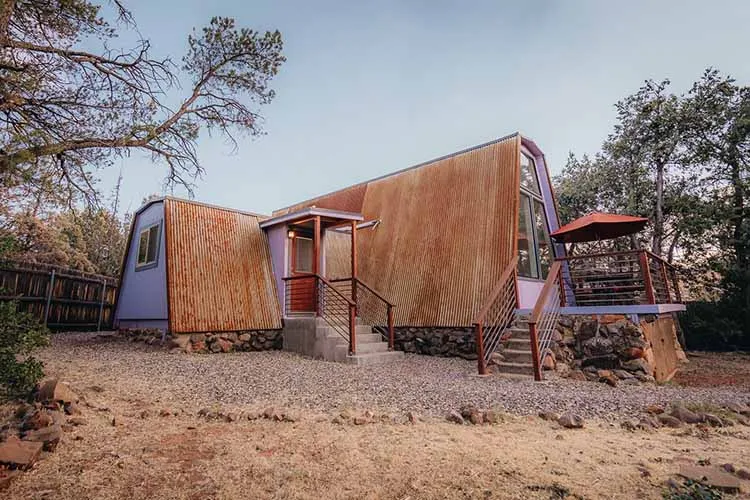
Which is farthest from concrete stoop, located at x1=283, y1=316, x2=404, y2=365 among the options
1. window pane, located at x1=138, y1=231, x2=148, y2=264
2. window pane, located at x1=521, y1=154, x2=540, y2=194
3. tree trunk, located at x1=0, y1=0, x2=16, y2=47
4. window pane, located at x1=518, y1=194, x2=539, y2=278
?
tree trunk, located at x1=0, y1=0, x2=16, y2=47

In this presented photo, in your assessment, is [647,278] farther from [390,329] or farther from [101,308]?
[101,308]

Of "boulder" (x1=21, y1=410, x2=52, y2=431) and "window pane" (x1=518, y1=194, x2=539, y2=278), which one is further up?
"window pane" (x1=518, y1=194, x2=539, y2=278)

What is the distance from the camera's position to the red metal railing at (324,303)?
709 cm

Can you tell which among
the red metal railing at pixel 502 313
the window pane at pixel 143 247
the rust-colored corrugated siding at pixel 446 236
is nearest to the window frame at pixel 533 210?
the rust-colored corrugated siding at pixel 446 236

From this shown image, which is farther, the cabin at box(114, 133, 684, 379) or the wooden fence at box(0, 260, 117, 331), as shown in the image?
the wooden fence at box(0, 260, 117, 331)

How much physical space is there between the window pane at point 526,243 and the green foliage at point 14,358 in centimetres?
774

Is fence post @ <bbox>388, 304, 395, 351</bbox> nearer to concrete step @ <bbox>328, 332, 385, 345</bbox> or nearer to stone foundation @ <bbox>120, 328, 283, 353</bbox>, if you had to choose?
concrete step @ <bbox>328, 332, 385, 345</bbox>

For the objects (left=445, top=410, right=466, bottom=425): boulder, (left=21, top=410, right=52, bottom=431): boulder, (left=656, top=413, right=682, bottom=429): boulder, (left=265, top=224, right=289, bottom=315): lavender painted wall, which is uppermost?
(left=265, top=224, right=289, bottom=315): lavender painted wall

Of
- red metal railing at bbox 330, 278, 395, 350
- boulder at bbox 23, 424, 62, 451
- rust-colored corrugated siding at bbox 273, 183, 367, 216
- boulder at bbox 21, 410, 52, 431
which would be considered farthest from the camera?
rust-colored corrugated siding at bbox 273, 183, 367, 216

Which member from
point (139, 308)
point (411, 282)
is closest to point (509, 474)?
point (411, 282)

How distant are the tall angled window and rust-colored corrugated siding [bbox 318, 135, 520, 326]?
830 millimetres

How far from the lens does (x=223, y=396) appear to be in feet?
14.0

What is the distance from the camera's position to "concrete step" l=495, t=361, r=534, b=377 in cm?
570

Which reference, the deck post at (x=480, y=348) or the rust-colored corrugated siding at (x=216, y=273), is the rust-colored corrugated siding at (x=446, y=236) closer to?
the deck post at (x=480, y=348)
